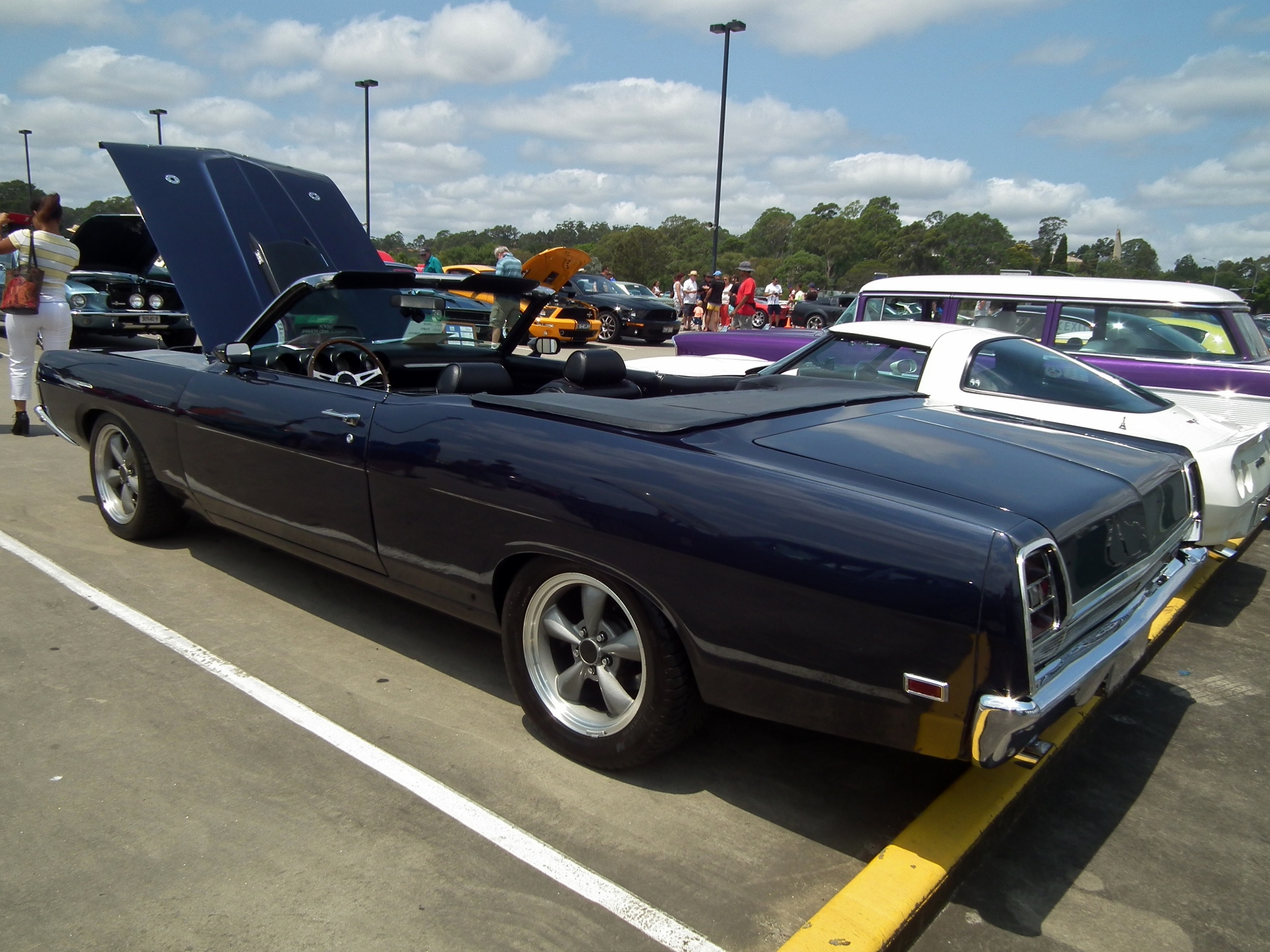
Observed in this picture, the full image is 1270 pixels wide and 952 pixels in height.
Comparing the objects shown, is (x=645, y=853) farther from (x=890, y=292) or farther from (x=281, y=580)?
(x=890, y=292)

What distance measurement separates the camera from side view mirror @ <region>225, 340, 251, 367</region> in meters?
3.87

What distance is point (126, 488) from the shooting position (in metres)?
4.69

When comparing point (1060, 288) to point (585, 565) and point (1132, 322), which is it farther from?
point (585, 565)

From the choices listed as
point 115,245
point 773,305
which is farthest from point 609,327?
point 115,245

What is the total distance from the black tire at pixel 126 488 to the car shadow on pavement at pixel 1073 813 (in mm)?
3881

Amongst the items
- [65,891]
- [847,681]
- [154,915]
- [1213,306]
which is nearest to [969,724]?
[847,681]

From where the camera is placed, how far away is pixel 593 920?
2113 mm

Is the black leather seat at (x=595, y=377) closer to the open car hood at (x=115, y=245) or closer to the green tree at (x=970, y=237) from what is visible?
the open car hood at (x=115, y=245)

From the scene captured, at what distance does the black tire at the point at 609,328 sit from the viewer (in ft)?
60.1

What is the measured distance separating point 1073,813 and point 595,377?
2366 millimetres

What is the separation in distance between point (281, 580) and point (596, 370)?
5.98 ft

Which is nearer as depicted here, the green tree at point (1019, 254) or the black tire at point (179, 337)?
the black tire at point (179, 337)

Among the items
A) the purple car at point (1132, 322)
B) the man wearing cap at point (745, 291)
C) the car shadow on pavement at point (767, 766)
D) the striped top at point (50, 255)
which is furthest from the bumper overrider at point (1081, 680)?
the man wearing cap at point (745, 291)

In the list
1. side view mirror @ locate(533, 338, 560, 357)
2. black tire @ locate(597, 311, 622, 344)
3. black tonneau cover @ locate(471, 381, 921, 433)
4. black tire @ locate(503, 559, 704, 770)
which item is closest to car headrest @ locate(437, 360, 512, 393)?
black tonneau cover @ locate(471, 381, 921, 433)
